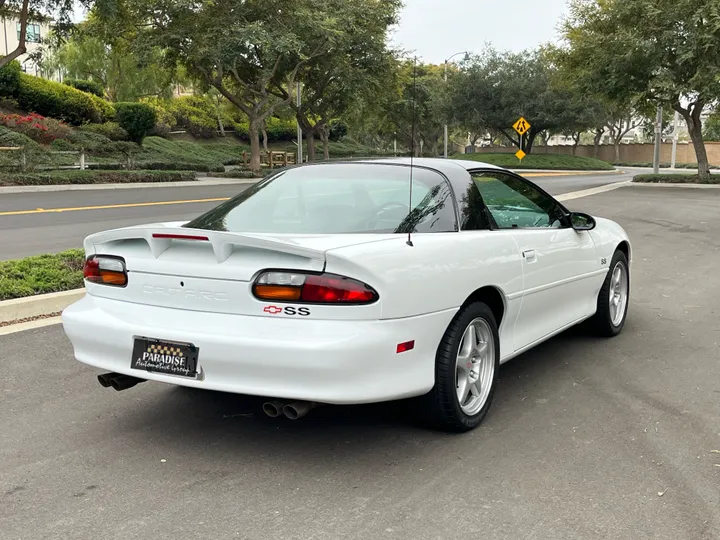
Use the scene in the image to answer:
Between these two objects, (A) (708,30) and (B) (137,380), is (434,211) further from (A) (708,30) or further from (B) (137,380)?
(A) (708,30)

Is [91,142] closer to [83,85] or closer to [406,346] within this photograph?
[83,85]

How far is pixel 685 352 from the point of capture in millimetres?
5715

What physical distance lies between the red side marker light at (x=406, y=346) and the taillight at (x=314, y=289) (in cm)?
27

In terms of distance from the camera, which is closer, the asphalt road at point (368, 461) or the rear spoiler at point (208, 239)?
the asphalt road at point (368, 461)

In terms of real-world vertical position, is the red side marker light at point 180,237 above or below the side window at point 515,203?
below

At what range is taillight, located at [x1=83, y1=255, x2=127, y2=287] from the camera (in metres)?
3.88

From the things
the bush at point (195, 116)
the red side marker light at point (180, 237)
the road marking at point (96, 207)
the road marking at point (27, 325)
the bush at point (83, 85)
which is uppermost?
the bush at point (83, 85)

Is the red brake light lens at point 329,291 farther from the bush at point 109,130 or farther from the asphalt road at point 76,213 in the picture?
the bush at point 109,130

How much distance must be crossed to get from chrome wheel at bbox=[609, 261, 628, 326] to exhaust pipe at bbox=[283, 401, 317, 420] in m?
3.44

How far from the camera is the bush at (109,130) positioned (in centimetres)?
3531

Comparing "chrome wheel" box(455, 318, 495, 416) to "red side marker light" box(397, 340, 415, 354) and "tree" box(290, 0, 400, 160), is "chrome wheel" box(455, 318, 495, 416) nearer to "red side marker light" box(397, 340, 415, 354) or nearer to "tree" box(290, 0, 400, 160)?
"red side marker light" box(397, 340, 415, 354)

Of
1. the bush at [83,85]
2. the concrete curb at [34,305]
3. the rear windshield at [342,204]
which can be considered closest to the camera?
the rear windshield at [342,204]

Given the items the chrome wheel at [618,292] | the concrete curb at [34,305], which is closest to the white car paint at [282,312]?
the chrome wheel at [618,292]

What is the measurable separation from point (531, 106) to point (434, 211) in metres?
51.0
